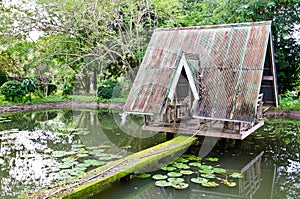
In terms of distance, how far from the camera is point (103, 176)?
5332 millimetres

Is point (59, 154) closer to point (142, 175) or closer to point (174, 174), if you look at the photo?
point (142, 175)

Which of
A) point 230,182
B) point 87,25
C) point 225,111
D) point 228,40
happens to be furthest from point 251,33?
point 87,25

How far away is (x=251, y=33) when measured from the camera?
27.2 feet

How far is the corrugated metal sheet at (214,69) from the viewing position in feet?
24.5

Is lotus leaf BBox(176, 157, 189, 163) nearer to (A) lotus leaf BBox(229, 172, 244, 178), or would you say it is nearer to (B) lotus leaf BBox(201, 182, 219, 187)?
(A) lotus leaf BBox(229, 172, 244, 178)

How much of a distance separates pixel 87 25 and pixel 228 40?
31.3ft

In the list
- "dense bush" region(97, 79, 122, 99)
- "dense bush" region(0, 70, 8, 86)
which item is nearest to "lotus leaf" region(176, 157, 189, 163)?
"dense bush" region(97, 79, 122, 99)

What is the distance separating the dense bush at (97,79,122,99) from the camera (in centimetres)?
1890

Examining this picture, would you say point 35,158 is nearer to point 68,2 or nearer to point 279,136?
point 279,136

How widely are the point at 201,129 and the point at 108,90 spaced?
1182 cm

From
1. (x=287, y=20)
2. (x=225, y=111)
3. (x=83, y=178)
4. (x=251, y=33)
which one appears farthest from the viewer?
(x=287, y=20)

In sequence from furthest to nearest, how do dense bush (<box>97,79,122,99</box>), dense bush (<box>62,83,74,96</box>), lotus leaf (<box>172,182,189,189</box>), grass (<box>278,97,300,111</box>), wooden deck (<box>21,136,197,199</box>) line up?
dense bush (<box>62,83,74,96</box>) → dense bush (<box>97,79,122,99</box>) → grass (<box>278,97,300,111</box>) → lotus leaf (<box>172,182,189,189</box>) → wooden deck (<box>21,136,197,199</box>)

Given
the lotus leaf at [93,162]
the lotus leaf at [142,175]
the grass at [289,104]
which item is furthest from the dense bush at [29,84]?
the grass at [289,104]

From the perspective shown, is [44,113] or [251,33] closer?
[251,33]
